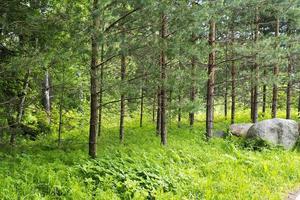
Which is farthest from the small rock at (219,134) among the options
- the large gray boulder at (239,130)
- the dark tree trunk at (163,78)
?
the dark tree trunk at (163,78)

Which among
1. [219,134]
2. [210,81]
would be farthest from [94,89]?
[219,134]

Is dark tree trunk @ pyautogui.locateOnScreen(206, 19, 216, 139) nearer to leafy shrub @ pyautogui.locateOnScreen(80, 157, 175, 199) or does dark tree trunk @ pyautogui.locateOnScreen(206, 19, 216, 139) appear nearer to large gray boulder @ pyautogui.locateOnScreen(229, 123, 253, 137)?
large gray boulder @ pyautogui.locateOnScreen(229, 123, 253, 137)

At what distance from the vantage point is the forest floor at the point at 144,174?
20.1 feet

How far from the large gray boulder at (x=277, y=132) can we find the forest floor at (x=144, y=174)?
1.82 metres

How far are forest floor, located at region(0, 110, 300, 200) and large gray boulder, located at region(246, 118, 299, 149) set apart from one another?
5.96 ft

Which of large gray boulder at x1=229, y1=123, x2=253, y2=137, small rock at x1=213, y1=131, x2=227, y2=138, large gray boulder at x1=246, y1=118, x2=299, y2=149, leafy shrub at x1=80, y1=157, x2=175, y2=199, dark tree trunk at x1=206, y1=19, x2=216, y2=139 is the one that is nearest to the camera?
leafy shrub at x1=80, y1=157, x2=175, y2=199

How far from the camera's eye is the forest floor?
6113mm

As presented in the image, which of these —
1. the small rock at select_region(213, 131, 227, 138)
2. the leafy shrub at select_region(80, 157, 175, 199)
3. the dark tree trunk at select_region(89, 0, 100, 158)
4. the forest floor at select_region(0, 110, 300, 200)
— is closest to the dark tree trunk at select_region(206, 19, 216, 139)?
the small rock at select_region(213, 131, 227, 138)

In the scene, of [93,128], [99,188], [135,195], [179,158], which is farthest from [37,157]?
[179,158]

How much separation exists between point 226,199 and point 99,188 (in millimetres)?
2710

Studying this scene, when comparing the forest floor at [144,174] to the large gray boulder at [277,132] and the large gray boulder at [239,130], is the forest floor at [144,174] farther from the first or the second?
the large gray boulder at [239,130]

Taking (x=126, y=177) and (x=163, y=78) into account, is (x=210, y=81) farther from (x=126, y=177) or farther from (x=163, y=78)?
(x=126, y=177)

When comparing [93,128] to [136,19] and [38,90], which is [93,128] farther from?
[38,90]

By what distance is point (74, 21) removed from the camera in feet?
23.9
